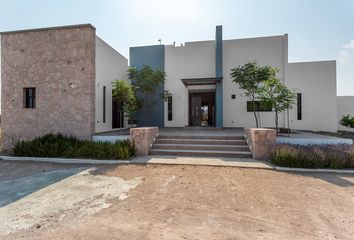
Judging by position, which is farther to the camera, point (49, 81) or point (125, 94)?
point (125, 94)

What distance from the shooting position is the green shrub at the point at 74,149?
7562mm

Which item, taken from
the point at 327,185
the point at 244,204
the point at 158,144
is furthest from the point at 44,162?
the point at 327,185

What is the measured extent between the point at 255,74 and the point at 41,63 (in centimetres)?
1105

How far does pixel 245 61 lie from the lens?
14.6 metres

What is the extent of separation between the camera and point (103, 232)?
2.87 meters

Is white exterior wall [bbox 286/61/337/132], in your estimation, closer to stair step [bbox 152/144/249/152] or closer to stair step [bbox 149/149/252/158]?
stair step [bbox 152/144/249/152]

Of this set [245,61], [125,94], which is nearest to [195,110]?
[245,61]

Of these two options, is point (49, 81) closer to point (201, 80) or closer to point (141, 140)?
point (141, 140)

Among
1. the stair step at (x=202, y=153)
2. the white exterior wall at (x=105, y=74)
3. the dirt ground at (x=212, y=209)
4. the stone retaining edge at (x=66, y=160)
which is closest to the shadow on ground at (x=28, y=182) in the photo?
the dirt ground at (x=212, y=209)

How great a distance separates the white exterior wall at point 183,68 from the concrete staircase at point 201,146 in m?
5.92

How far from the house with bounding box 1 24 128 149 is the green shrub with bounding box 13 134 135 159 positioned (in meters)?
1.15

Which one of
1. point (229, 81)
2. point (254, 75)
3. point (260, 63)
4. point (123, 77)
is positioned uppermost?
point (260, 63)

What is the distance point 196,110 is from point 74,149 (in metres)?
10.0

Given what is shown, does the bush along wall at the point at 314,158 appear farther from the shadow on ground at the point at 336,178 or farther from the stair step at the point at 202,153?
the stair step at the point at 202,153
